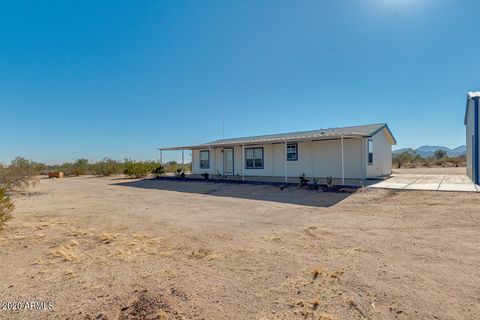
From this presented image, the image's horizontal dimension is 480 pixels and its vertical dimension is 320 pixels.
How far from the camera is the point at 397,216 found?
21.2ft

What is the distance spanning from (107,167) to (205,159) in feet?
40.3

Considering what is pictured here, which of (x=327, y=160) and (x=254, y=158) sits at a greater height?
(x=254, y=158)

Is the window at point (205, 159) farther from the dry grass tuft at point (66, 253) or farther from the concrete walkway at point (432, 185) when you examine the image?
the dry grass tuft at point (66, 253)

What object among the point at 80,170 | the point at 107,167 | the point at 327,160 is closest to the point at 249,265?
the point at 327,160

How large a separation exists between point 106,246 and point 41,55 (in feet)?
42.2

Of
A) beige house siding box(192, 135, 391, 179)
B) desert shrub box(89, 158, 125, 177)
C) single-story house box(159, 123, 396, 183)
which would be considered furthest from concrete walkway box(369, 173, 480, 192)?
desert shrub box(89, 158, 125, 177)

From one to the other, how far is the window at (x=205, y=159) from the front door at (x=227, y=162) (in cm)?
193

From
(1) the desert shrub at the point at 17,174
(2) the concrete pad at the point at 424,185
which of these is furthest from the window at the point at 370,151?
(1) the desert shrub at the point at 17,174

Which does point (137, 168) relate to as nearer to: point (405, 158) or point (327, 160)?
point (327, 160)

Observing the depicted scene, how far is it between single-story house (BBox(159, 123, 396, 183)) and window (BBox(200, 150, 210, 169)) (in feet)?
2.11

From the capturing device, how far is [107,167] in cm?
2680

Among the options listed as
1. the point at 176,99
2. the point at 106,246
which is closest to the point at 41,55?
the point at 176,99

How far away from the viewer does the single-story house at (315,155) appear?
14.0 m

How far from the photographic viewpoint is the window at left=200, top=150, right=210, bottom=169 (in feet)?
68.7
